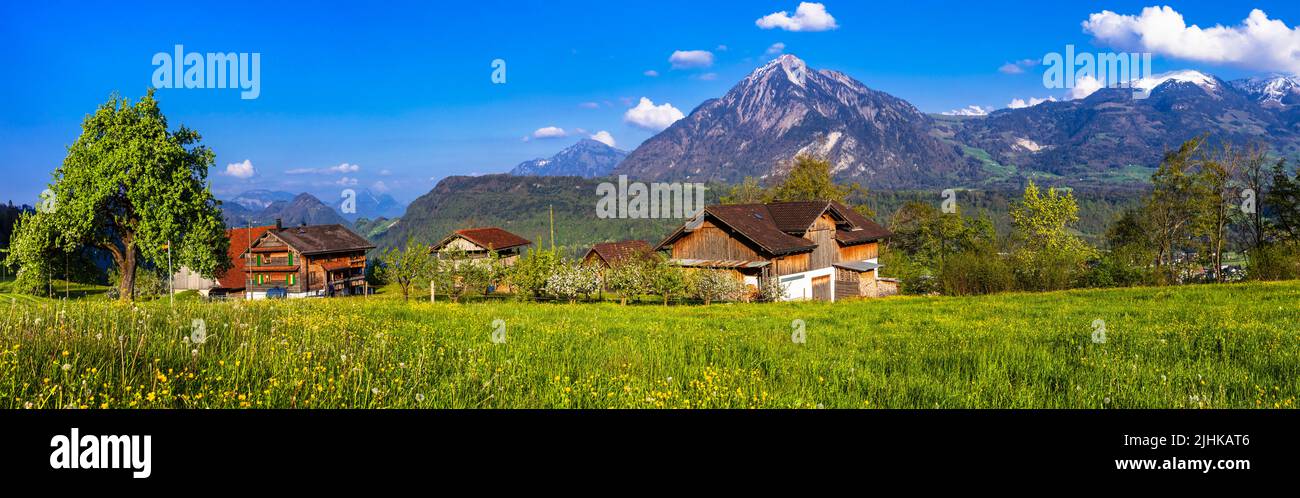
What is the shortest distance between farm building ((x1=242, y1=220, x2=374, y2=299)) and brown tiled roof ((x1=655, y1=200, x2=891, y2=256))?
158 feet

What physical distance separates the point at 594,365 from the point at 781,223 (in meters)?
43.7

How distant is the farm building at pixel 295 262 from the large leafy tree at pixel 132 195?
158 ft

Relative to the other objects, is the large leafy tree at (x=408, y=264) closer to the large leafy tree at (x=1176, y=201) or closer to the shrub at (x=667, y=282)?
the shrub at (x=667, y=282)

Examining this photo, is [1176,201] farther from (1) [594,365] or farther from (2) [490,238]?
(2) [490,238]

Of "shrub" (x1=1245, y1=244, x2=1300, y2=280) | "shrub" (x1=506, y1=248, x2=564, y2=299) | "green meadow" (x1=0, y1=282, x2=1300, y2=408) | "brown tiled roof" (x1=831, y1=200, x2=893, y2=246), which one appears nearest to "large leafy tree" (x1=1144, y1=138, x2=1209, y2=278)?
"shrub" (x1=1245, y1=244, x2=1300, y2=280)

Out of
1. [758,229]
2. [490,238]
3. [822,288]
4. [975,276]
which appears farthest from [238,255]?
[975,276]

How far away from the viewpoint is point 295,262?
244 ft

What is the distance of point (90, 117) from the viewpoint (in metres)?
25.9

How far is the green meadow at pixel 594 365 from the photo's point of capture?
20.0 ft
